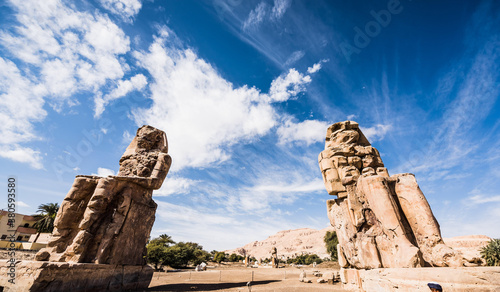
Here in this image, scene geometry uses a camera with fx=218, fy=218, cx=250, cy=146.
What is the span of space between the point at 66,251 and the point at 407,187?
8072 millimetres

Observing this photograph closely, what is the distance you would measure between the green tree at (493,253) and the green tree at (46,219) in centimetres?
3635

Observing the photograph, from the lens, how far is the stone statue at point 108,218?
5.56m

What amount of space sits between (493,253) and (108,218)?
17.0m

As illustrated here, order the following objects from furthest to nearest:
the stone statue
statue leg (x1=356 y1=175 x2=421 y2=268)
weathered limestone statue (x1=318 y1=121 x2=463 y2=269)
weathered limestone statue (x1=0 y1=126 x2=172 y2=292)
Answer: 1. the stone statue
2. weathered limestone statue (x1=0 y1=126 x2=172 y2=292)
3. weathered limestone statue (x1=318 y1=121 x2=463 y2=269)
4. statue leg (x1=356 y1=175 x2=421 y2=268)

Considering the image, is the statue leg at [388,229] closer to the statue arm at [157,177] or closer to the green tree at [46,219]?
the statue arm at [157,177]

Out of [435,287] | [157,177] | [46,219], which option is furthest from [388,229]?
[46,219]

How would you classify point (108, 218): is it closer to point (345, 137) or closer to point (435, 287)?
point (435, 287)

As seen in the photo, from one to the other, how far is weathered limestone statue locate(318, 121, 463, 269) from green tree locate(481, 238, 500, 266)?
10.4 metres

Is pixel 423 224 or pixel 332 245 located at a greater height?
pixel 332 245

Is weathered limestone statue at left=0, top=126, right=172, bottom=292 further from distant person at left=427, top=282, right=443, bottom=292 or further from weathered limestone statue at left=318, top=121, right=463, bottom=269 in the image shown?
distant person at left=427, top=282, right=443, bottom=292

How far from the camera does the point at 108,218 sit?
617 cm

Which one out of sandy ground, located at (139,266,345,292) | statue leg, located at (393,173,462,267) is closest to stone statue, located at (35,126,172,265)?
sandy ground, located at (139,266,345,292)

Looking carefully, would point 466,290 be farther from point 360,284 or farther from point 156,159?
point 156,159

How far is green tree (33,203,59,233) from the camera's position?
79.3 ft
